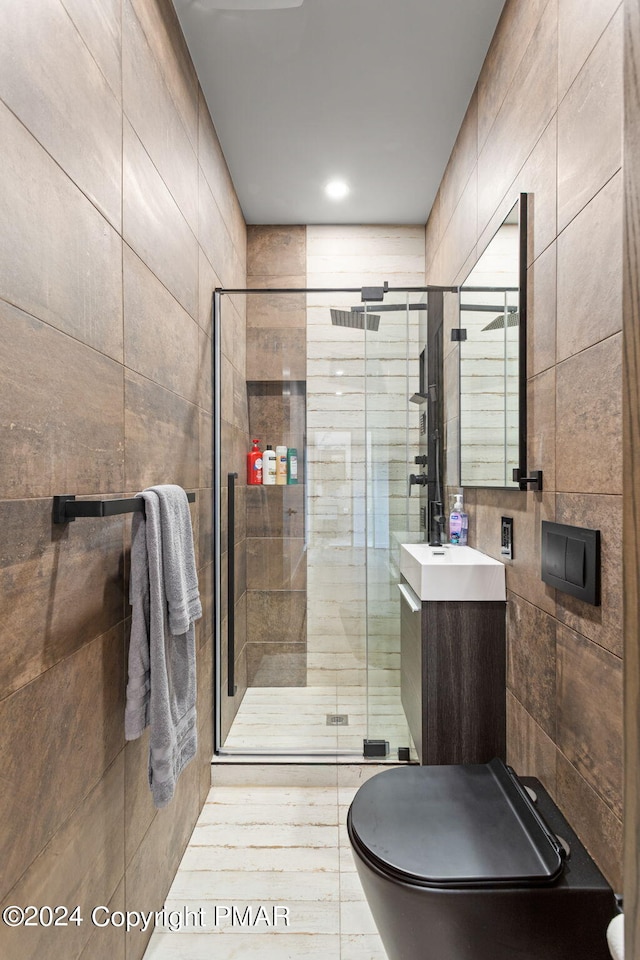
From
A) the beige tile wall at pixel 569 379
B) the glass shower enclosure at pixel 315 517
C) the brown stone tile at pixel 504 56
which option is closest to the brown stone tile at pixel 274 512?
the glass shower enclosure at pixel 315 517

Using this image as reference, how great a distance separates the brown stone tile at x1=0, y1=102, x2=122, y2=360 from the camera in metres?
0.79

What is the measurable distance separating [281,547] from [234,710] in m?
0.74

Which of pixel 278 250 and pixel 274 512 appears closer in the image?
pixel 274 512

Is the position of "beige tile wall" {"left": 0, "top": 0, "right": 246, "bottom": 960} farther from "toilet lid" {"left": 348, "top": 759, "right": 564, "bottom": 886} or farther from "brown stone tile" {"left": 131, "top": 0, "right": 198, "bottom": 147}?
"toilet lid" {"left": 348, "top": 759, "right": 564, "bottom": 886}

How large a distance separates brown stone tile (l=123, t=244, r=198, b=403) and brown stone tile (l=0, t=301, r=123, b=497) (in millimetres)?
163

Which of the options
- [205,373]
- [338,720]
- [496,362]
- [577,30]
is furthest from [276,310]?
[338,720]

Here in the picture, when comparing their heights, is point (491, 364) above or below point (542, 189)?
below

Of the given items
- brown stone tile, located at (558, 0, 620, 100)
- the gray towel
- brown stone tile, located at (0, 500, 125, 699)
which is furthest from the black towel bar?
brown stone tile, located at (558, 0, 620, 100)

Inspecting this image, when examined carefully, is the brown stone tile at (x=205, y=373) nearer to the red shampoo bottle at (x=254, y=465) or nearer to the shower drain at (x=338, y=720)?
the red shampoo bottle at (x=254, y=465)

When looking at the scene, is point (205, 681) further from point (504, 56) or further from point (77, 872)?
point (504, 56)

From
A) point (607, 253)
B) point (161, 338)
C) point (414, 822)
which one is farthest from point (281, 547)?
point (607, 253)

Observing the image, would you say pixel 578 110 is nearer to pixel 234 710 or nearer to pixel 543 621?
pixel 543 621

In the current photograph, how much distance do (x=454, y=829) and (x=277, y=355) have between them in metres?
1.78

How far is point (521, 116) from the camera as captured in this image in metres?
1.47
